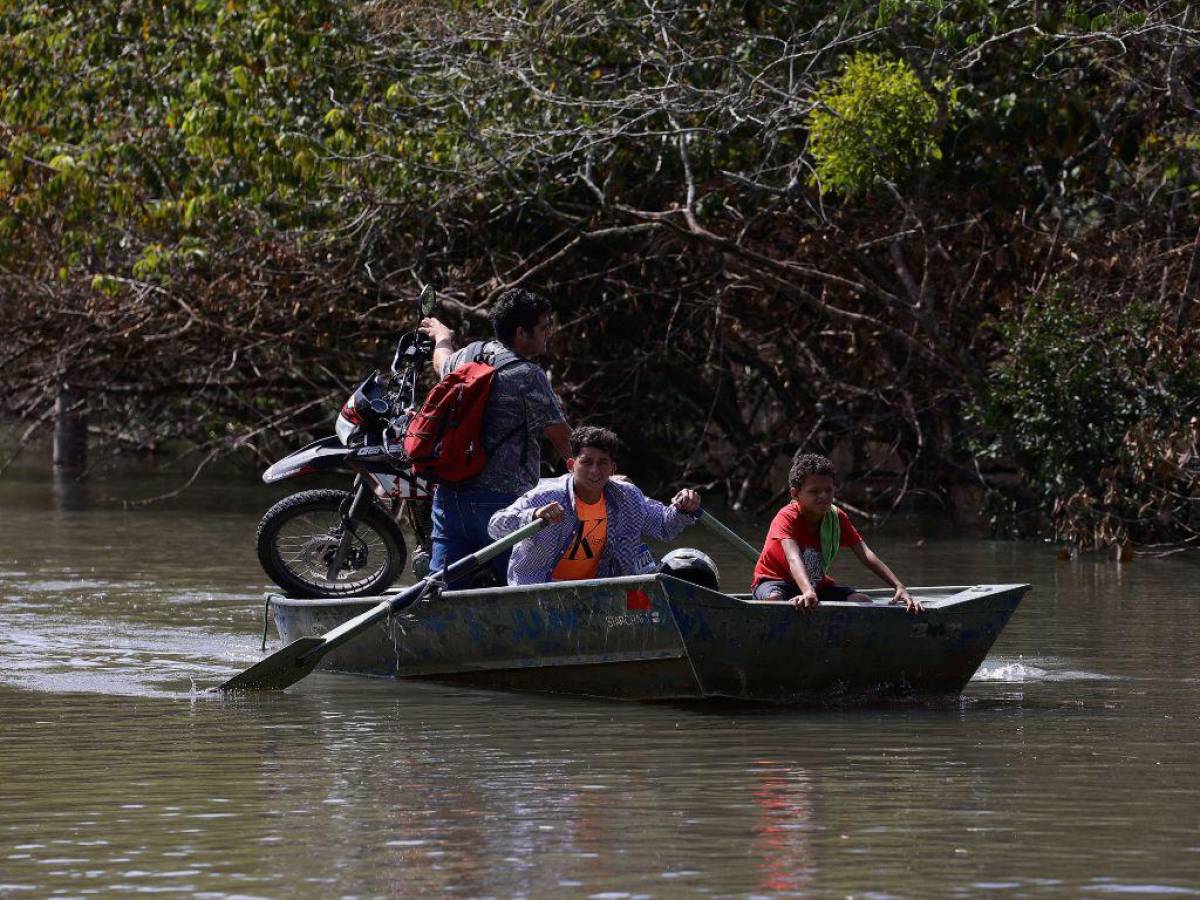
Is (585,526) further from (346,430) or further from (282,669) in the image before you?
(346,430)

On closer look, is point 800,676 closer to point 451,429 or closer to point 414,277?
point 451,429

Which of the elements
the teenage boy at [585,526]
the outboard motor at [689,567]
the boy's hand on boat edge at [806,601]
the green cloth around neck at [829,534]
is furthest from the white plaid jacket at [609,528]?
the boy's hand on boat edge at [806,601]

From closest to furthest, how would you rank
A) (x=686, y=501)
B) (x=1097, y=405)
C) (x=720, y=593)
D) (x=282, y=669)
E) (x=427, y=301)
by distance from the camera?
(x=720, y=593) < (x=686, y=501) < (x=282, y=669) < (x=427, y=301) < (x=1097, y=405)

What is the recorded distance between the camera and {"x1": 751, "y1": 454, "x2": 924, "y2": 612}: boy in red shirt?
9734 mm

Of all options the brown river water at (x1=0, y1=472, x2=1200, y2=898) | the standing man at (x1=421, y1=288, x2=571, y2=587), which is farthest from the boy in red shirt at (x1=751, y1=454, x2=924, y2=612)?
the standing man at (x1=421, y1=288, x2=571, y2=587)

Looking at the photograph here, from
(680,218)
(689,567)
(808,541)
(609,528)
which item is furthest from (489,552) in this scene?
(680,218)

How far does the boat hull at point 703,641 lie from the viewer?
9.39 meters

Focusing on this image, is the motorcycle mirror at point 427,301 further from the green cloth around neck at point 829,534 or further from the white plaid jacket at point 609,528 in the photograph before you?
the green cloth around neck at point 829,534

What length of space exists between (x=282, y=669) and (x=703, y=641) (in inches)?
77.1

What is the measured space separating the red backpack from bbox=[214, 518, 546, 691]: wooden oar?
0.46 meters

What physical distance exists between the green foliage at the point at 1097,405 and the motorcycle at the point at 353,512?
22.6ft

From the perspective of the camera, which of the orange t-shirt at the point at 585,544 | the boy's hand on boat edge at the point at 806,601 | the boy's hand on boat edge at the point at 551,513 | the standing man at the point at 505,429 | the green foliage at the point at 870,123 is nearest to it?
the boy's hand on boat edge at the point at 806,601

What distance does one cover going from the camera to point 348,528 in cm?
1223

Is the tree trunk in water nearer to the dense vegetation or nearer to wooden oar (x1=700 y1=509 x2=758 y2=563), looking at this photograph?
the dense vegetation
